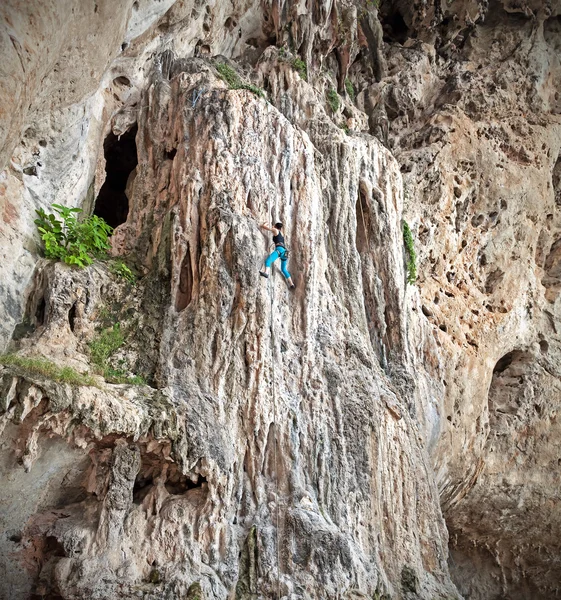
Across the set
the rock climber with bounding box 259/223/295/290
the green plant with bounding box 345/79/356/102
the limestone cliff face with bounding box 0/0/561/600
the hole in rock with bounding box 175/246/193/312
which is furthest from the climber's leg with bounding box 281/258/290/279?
the green plant with bounding box 345/79/356/102

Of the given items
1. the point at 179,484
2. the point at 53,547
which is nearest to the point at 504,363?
the point at 179,484

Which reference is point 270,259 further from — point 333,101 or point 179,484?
point 333,101

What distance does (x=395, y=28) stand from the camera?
709 inches

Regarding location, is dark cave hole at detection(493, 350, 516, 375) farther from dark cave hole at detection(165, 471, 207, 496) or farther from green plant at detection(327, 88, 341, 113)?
dark cave hole at detection(165, 471, 207, 496)

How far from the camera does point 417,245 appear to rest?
13.8m

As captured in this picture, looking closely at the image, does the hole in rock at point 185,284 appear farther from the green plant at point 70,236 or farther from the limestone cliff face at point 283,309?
the green plant at point 70,236

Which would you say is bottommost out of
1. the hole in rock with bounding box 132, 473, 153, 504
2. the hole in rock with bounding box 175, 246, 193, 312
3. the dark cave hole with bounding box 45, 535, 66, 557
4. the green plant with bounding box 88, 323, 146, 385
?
the dark cave hole with bounding box 45, 535, 66, 557

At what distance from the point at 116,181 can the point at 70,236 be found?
4859mm

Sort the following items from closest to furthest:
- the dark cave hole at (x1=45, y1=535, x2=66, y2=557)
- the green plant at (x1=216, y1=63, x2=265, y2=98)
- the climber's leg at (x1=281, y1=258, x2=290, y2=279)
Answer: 1. the dark cave hole at (x1=45, y1=535, x2=66, y2=557)
2. the climber's leg at (x1=281, y1=258, x2=290, y2=279)
3. the green plant at (x1=216, y1=63, x2=265, y2=98)

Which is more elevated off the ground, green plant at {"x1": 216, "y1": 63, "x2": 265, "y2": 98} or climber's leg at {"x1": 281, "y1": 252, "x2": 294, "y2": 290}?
green plant at {"x1": 216, "y1": 63, "x2": 265, "y2": 98}

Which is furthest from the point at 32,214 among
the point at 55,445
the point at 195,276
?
the point at 55,445

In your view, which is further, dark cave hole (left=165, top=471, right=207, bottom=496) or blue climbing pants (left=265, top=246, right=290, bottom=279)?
blue climbing pants (left=265, top=246, right=290, bottom=279)

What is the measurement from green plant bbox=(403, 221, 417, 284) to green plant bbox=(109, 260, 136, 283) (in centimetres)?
573

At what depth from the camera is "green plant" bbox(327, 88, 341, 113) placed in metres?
14.2
